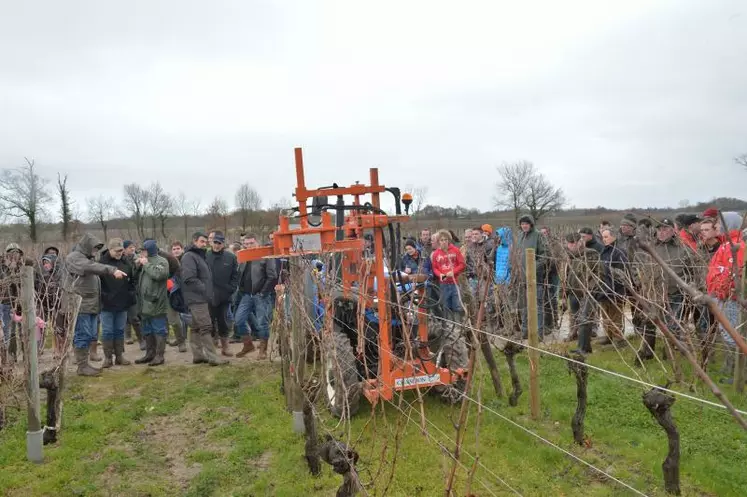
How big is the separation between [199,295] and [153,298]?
0.57m

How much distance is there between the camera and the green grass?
11.9 ft

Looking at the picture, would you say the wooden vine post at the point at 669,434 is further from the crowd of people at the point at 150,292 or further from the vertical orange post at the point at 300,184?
the crowd of people at the point at 150,292

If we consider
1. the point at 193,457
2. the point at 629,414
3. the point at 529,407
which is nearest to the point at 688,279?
the point at 629,414

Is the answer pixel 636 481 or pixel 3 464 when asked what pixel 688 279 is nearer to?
pixel 636 481

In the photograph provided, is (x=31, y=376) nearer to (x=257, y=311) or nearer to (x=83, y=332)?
(x=83, y=332)

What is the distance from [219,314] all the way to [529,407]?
15.0 ft

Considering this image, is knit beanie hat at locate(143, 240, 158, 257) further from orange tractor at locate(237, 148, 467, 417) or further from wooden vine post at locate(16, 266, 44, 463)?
orange tractor at locate(237, 148, 467, 417)

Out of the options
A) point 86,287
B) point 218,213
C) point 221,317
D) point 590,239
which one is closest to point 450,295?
point 590,239

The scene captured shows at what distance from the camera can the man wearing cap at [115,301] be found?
6.82m

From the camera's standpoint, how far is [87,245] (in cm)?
662

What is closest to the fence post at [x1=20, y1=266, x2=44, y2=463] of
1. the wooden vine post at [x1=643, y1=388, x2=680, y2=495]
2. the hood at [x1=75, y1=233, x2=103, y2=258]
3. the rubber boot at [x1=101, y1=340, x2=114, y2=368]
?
the hood at [x1=75, y1=233, x2=103, y2=258]

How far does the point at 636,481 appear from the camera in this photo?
3.55 m

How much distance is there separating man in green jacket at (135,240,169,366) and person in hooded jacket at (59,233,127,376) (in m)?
0.31

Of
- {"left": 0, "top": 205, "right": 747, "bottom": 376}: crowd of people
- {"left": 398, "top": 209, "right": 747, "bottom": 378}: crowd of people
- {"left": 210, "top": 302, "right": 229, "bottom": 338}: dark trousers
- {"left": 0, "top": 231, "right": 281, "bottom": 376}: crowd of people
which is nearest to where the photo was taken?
{"left": 398, "top": 209, "right": 747, "bottom": 378}: crowd of people
